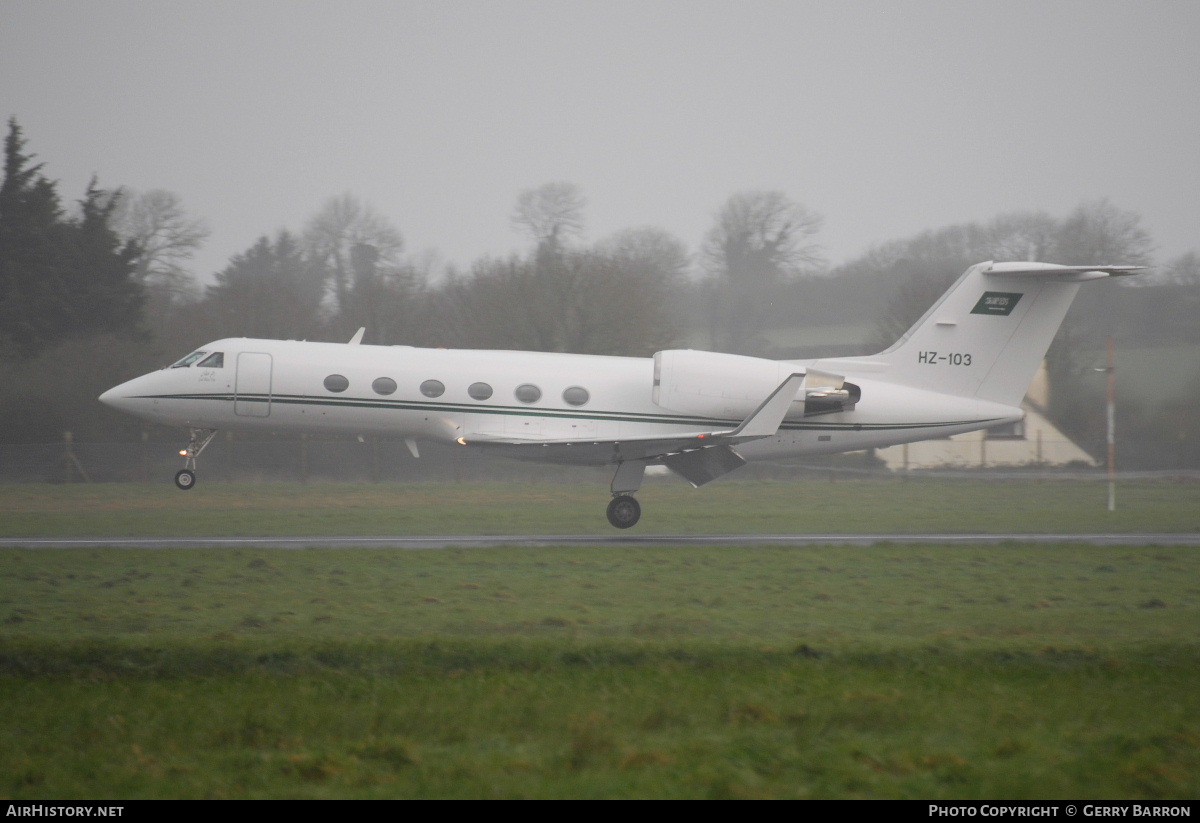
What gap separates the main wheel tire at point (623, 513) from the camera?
2181 cm

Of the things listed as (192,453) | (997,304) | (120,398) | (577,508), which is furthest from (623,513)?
(120,398)

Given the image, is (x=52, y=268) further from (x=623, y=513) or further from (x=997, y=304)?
(x=997, y=304)

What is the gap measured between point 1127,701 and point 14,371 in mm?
38155

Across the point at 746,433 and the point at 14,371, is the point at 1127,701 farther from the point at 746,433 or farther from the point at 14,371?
the point at 14,371

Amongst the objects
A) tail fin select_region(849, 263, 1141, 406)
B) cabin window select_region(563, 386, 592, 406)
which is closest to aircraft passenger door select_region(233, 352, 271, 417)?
→ cabin window select_region(563, 386, 592, 406)

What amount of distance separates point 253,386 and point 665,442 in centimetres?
813

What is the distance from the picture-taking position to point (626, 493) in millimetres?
21969

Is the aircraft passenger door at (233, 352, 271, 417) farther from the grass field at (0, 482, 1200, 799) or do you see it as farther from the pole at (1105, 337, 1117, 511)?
the pole at (1105, 337, 1117, 511)

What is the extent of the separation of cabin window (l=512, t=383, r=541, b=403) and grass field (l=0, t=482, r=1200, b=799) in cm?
471

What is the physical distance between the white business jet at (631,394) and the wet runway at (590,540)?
1647mm

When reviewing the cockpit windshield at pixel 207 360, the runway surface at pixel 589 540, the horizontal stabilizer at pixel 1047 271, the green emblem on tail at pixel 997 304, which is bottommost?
the runway surface at pixel 589 540

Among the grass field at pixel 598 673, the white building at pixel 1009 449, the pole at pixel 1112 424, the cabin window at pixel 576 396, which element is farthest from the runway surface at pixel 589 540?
the white building at pixel 1009 449

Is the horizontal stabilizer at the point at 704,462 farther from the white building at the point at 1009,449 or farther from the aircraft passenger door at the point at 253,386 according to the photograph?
the white building at the point at 1009,449

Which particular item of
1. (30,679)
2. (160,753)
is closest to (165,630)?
(30,679)
